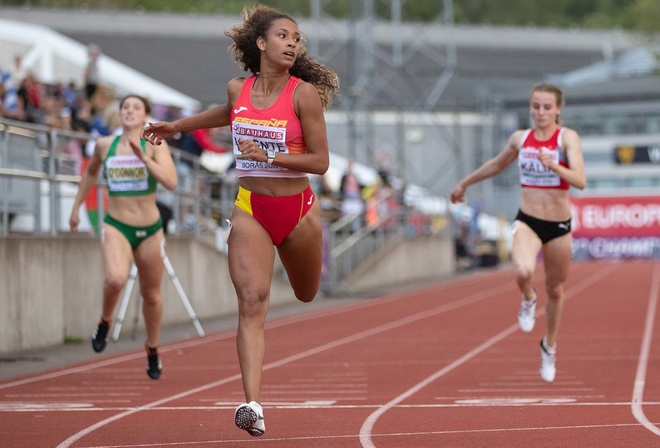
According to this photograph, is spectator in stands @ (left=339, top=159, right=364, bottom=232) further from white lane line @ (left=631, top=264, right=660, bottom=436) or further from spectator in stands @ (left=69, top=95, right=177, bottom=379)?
spectator in stands @ (left=69, top=95, right=177, bottom=379)

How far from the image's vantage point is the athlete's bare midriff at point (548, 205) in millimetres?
11609

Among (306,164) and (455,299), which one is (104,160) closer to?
(306,164)

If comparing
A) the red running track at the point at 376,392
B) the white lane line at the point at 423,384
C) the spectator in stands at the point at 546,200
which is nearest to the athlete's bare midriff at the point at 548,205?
the spectator in stands at the point at 546,200

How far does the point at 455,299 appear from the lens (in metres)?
26.2

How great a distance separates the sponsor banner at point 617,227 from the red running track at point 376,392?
34.9 metres

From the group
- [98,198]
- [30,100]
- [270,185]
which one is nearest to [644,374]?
[270,185]

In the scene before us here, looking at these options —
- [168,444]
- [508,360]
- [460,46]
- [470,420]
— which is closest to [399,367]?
[508,360]

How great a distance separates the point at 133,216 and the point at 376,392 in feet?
8.43

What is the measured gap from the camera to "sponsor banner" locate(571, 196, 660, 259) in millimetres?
54031

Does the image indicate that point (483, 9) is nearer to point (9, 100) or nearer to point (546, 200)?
point (9, 100)

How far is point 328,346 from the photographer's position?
15992 mm

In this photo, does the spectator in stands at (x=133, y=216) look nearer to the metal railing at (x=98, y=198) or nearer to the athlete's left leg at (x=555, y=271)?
the metal railing at (x=98, y=198)

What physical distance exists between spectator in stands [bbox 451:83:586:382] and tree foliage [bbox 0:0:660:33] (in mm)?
83558

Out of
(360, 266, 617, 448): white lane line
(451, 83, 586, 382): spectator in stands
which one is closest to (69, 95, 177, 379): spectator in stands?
(360, 266, 617, 448): white lane line
